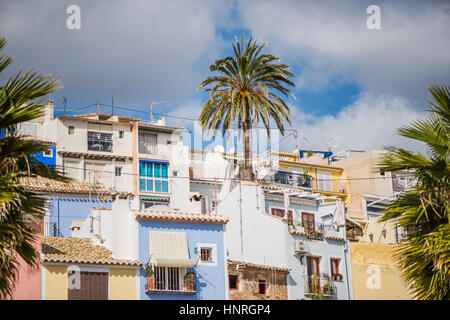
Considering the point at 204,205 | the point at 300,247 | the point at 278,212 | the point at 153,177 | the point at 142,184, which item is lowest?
the point at 300,247

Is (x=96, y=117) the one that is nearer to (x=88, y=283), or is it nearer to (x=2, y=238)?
(x=88, y=283)

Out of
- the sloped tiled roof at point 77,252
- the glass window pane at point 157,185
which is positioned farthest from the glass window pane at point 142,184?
the sloped tiled roof at point 77,252

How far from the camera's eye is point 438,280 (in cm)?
1812

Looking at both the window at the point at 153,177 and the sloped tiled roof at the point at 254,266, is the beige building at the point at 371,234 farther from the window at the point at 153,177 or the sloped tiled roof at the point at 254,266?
the window at the point at 153,177

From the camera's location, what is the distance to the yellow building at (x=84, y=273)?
123 ft

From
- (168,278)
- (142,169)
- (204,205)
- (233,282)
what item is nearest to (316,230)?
(233,282)

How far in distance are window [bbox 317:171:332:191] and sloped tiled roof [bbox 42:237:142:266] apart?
3359cm

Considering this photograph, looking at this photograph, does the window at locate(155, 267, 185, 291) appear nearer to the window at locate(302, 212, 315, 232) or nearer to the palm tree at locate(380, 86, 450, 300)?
the window at locate(302, 212, 315, 232)

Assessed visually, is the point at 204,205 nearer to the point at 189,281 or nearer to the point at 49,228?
the point at 49,228

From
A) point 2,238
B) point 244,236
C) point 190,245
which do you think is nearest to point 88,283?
point 190,245

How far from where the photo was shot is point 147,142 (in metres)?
70.9

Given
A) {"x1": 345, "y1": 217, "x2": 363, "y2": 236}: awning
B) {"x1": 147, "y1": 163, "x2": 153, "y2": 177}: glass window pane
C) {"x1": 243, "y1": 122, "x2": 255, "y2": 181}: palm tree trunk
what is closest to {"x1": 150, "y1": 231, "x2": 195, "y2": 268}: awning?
{"x1": 243, "y1": 122, "x2": 255, "y2": 181}: palm tree trunk

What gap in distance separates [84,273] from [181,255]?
5841 mm

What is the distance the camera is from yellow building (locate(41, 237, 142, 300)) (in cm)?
3759
